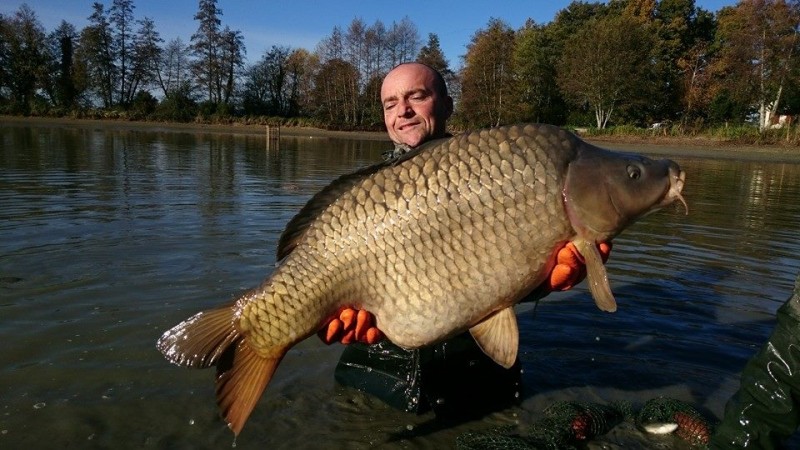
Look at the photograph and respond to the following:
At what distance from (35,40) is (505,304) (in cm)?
4861

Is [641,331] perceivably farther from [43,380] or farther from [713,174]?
[713,174]

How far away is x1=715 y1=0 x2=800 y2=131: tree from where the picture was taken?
94.9 ft

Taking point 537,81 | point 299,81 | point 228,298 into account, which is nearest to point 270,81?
point 299,81

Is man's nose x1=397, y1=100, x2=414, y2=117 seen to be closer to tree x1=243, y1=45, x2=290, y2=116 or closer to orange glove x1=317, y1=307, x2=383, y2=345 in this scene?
orange glove x1=317, y1=307, x2=383, y2=345

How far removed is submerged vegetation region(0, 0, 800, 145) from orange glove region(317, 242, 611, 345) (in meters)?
29.5

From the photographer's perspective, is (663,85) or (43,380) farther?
(663,85)

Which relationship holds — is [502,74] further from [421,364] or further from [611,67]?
[421,364]

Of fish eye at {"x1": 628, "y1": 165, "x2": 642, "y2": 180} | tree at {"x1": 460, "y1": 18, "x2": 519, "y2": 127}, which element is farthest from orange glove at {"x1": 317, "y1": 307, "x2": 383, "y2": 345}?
tree at {"x1": 460, "y1": 18, "x2": 519, "y2": 127}

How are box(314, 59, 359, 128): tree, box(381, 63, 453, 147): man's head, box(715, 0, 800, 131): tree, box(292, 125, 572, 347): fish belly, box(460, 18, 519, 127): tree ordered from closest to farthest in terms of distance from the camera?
box(292, 125, 572, 347): fish belly < box(381, 63, 453, 147): man's head < box(715, 0, 800, 131): tree < box(460, 18, 519, 127): tree < box(314, 59, 359, 128): tree

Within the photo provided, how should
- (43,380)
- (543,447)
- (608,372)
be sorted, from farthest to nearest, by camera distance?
(608,372) → (43,380) → (543,447)

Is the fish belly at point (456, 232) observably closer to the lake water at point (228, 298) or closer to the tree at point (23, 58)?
the lake water at point (228, 298)

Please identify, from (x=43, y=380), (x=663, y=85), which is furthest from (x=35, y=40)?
(x=43, y=380)

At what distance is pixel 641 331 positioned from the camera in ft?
13.9

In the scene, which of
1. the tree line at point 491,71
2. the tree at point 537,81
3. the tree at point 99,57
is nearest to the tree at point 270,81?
the tree line at point 491,71
